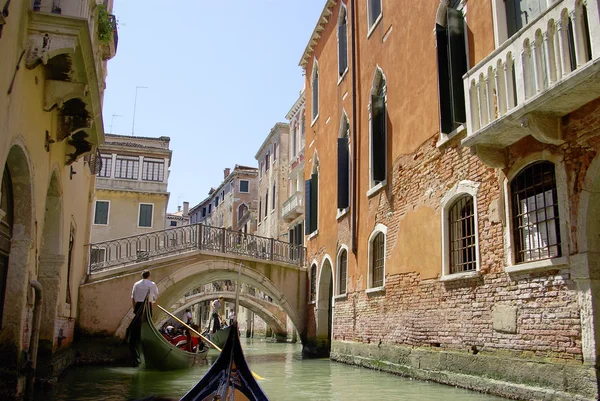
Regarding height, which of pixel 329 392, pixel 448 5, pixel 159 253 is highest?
pixel 448 5

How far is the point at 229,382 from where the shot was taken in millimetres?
4609

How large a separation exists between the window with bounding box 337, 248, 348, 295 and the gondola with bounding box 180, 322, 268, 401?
23.3 feet

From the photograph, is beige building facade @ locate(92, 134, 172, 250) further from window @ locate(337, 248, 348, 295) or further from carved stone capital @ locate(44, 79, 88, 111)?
carved stone capital @ locate(44, 79, 88, 111)

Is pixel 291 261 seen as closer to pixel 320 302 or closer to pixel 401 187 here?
pixel 320 302

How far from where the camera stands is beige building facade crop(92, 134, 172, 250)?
22.2 metres

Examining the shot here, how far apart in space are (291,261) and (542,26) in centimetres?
1068

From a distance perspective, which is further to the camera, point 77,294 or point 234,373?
point 77,294

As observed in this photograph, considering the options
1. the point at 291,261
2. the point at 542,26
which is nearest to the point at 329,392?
the point at 542,26

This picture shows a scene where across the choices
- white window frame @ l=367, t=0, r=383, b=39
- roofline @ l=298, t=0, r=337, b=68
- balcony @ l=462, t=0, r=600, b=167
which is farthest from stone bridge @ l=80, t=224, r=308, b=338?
balcony @ l=462, t=0, r=600, b=167

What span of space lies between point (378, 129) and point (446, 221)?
3130 millimetres

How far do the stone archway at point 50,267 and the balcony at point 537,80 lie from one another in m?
5.19

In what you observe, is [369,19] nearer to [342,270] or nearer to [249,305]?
[342,270]

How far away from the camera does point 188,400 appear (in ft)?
14.3

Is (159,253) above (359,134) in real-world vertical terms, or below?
below
